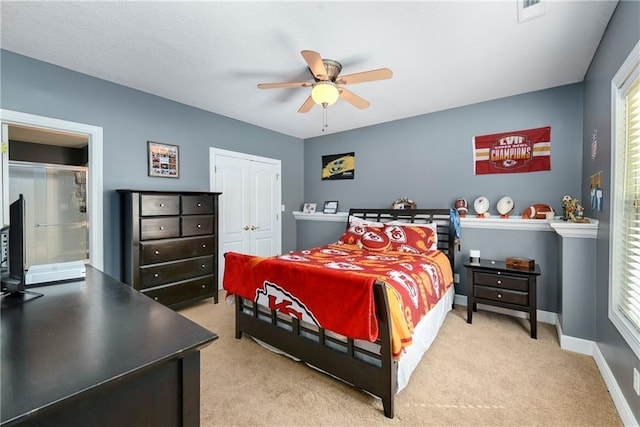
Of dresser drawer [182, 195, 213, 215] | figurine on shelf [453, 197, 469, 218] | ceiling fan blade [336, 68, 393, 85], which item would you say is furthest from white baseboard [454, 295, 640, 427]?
dresser drawer [182, 195, 213, 215]

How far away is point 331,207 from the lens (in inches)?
199

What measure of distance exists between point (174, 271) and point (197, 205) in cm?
82

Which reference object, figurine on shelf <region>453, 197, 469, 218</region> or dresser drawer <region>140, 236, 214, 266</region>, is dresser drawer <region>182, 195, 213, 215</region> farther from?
figurine on shelf <region>453, 197, 469, 218</region>

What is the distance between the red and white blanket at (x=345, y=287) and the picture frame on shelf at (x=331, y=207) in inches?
76.3

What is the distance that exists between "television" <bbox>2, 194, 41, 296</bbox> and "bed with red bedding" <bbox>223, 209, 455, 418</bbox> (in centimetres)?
141

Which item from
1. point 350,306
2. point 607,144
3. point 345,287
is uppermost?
point 607,144

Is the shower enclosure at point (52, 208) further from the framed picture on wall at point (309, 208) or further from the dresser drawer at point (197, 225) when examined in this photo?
the framed picture on wall at point (309, 208)

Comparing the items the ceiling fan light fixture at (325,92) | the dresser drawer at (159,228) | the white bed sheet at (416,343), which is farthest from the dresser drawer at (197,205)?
the ceiling fan light fixture at (325,92)

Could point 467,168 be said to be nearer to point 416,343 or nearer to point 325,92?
point 325,92

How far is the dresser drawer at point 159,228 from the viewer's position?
9.96 feet

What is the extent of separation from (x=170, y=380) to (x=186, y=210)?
2820 millimetres

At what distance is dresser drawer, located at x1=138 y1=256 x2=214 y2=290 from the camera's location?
3051 mm

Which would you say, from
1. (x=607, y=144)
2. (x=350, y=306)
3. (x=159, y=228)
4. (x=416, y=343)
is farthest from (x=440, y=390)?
(x=159, y=228)

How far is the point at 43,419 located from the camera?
2.15 ft
